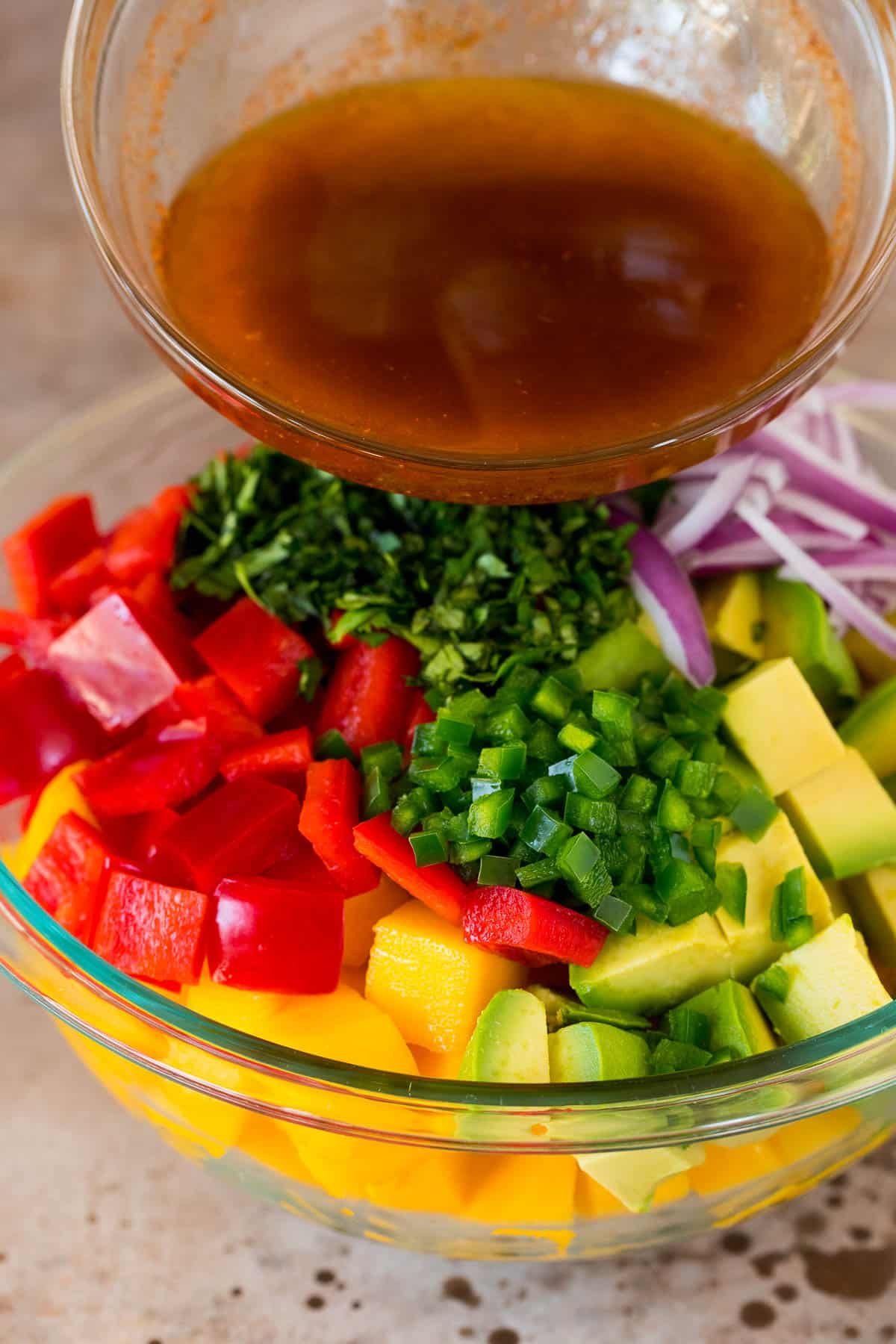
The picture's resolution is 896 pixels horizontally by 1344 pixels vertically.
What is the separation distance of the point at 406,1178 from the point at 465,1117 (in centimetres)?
20

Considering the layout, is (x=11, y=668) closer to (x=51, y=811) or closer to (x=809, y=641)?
(x=51, y=811)

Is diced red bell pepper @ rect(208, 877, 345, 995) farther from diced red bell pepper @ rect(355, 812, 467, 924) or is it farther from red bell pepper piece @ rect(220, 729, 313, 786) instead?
red bell pepper piece @ rect(220, 729, 313, 786)

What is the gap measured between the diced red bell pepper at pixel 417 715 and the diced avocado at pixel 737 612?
1.50 feet

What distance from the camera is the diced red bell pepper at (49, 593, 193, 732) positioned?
5.81 feet

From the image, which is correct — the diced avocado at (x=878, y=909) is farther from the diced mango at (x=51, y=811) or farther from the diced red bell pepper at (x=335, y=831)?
the diced mango at (x=51, y=811)

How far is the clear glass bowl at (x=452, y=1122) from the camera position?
1.22m

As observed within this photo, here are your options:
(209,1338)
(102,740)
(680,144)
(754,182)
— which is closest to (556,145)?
(680,144)

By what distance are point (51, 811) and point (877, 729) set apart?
1.16m

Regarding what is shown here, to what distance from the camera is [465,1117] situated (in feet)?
4.00

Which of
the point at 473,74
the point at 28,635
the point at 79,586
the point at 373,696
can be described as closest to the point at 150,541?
the point at 79,586

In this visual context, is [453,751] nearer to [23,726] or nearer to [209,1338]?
[23,726]

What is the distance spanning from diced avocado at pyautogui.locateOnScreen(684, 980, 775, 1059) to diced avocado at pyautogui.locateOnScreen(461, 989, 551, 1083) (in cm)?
20

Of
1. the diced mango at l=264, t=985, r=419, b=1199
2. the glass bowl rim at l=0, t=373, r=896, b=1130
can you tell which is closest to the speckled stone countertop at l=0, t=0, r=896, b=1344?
the diced mango at l=264, t=985, r=419, b=1199

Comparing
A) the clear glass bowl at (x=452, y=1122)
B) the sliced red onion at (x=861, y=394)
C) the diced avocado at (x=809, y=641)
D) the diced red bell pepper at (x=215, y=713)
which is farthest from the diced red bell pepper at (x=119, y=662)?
the sliced red onion at (x=861, y=394)
